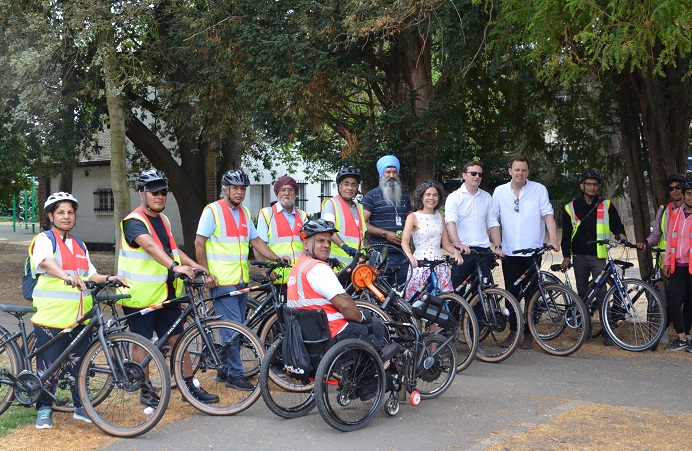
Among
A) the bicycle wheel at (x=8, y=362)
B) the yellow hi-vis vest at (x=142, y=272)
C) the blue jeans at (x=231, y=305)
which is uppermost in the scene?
the yellow hi-vis vest at (x=142, y=272)

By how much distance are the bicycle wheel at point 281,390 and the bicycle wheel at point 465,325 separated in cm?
195

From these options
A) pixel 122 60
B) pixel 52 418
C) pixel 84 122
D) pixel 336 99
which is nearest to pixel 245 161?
pixel 84 122

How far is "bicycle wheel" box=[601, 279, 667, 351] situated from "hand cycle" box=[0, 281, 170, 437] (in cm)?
537

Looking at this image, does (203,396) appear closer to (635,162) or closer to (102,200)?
(635,162)

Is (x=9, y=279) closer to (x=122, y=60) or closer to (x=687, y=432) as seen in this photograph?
(x=122, y=60)

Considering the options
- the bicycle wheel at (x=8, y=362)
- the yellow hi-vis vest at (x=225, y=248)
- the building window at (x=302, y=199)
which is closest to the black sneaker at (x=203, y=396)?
the yellow hi-vis vest at (x=225, y=248)

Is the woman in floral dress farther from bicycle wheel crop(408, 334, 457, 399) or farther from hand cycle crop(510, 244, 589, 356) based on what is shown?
bicycle wheel crop(408, 334, 457, 399)

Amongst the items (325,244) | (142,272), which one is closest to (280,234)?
(142,272)

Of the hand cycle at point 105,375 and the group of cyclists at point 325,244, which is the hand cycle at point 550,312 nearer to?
the group of cyclists at point 325,244

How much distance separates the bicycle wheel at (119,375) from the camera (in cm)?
622

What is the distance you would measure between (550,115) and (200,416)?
27.7 ft

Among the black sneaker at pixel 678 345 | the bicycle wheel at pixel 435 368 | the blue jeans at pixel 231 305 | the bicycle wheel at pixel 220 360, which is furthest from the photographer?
the black sneaker at pixel 678 345

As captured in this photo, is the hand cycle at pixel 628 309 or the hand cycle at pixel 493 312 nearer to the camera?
the hand cycle at pixel 493 312

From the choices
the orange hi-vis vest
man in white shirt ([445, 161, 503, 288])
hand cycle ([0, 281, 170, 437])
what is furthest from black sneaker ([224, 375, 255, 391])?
the orange hi-vis vest
